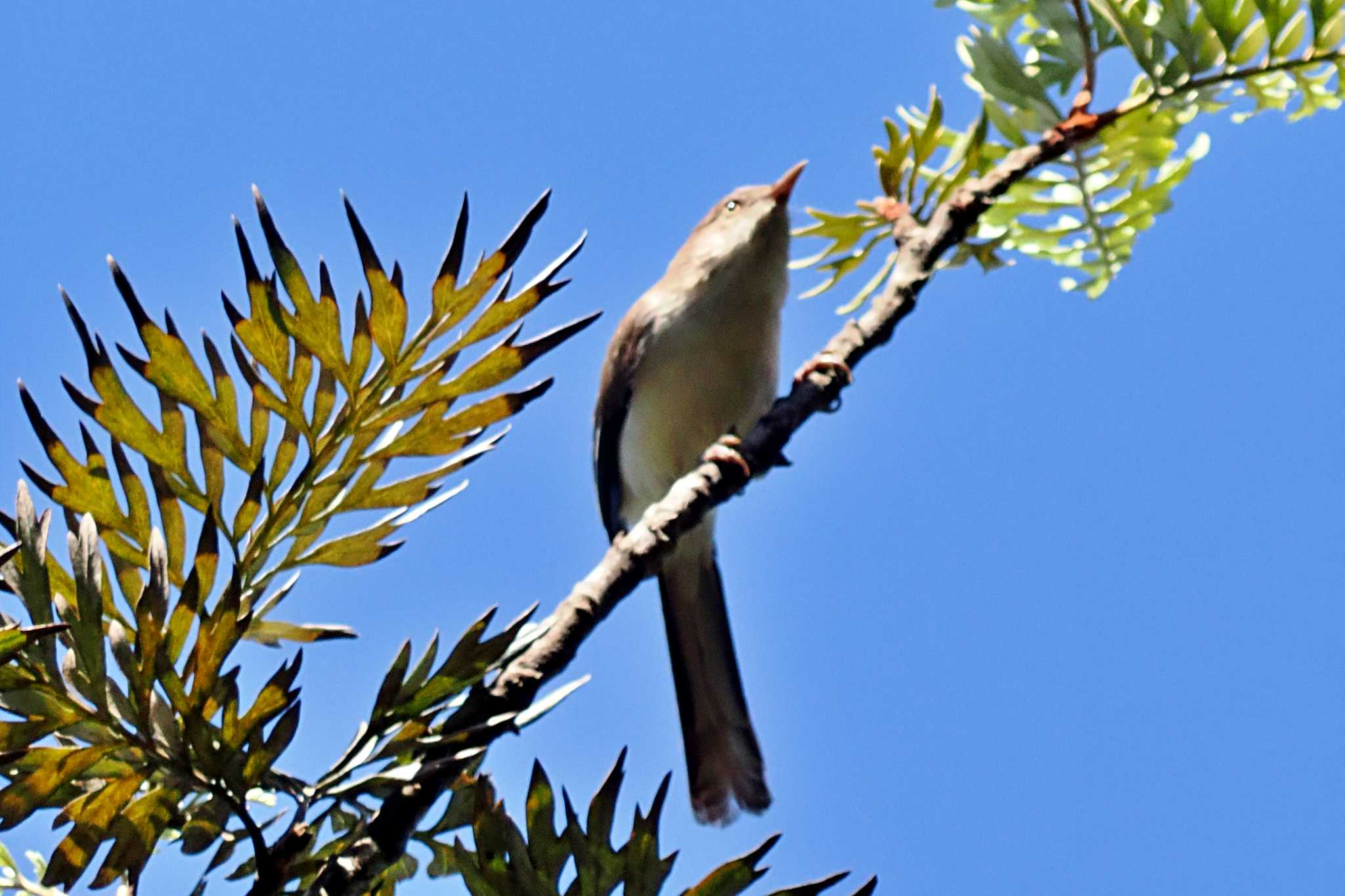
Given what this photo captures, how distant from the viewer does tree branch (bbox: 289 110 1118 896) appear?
1.30 m

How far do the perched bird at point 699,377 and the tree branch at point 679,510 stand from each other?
1.98m

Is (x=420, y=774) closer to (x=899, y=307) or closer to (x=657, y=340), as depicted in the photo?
(x=899, y=307)

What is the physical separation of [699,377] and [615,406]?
45 centimetres

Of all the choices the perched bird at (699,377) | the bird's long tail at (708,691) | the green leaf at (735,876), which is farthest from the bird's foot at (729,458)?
the perched bird at (699,377)

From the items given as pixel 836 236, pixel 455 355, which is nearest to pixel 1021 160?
pixel 836 236

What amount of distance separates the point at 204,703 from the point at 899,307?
1.18 metres

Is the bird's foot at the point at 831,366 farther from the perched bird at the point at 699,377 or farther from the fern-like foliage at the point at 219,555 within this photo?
the perched bird at the point at 699,377

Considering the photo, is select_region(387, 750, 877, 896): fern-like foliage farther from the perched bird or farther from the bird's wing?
the bird's wing

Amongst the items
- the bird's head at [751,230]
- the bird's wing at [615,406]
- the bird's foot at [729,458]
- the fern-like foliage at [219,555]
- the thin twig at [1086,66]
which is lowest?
the fern-like foliage at [219,555]

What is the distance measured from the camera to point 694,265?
470 cm

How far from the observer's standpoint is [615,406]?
4.78 metres

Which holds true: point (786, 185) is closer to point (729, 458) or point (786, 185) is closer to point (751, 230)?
point (751, 230)

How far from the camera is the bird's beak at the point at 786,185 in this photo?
180 inches

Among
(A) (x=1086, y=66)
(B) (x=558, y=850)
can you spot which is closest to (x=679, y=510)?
(B) (x=558, y=850)
